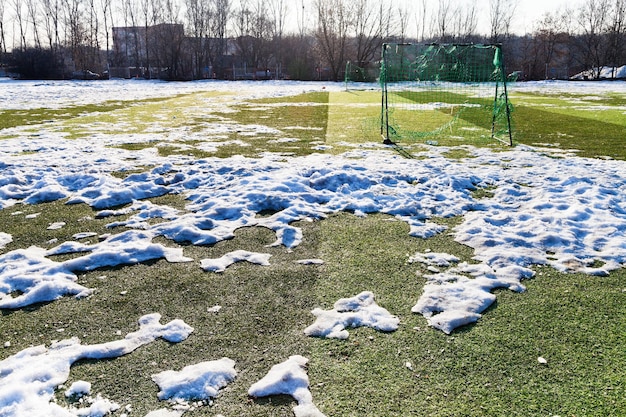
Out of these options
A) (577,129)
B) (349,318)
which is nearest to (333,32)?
(577,129)

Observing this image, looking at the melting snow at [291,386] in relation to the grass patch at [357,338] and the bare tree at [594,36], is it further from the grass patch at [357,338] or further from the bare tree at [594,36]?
the bare tree at [594,36]

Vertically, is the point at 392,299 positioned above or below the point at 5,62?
below

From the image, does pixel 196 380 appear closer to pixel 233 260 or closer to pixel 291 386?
pixel 291 386

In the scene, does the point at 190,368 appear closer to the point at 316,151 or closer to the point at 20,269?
the point at 20,269

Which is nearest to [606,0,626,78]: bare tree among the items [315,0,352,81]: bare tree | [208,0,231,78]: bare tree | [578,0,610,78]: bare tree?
[578,0,610,78]: bare tree

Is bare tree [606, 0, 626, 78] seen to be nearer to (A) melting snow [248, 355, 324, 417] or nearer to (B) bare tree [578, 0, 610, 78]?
(B) bare tree [578, 0, 610, 78]

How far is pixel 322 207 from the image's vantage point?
503 cm

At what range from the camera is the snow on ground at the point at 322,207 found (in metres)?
3.03

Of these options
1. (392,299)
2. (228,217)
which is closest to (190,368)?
(392,299)

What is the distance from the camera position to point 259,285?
3.25m

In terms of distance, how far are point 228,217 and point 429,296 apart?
2507 millimetres

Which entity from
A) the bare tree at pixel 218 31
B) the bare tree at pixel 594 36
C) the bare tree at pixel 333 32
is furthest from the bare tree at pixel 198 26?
the bare tree at pixel 594 36

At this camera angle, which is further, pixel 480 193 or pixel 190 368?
pixel 480 193

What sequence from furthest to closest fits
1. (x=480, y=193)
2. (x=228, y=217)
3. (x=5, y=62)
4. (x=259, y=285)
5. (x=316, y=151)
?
(x=5, y=62) → (x=316, y=151) → (x=480, y=193) → (x=228, y=217) → (x=259, y=285)
